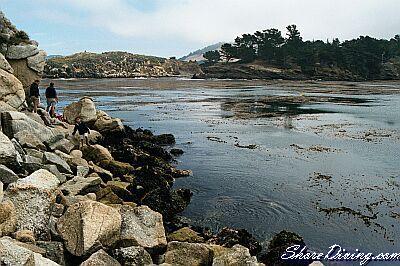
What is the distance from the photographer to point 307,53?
490 ft

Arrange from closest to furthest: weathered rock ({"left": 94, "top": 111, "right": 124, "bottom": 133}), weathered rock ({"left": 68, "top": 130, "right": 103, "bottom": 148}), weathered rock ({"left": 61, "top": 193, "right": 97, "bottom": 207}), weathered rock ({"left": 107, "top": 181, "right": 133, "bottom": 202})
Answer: weathered rock ({"left": 61, "top": 193, "right": 97, "bottom": 207})
weathered rock ({"left": 107, "top": 181, "right": 133, "bottom": 202})
weathered rock ({"left": 68, "top": 130, "right": 103, "bottom": 148})
weathered rock ({"left": 94, "top": 111, "right": 124, "bottom": 133})

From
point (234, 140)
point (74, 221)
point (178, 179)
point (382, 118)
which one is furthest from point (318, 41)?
point (74, 221)

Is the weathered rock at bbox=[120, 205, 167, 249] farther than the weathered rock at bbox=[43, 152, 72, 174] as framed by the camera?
No

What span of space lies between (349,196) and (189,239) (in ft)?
32.0

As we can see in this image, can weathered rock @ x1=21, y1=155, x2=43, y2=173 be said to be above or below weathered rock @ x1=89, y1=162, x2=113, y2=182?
above

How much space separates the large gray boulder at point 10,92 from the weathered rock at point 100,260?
13199 millimetres

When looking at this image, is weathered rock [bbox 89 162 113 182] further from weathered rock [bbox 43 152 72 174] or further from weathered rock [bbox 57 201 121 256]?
weathered rock [bbox 57 201 121 256]

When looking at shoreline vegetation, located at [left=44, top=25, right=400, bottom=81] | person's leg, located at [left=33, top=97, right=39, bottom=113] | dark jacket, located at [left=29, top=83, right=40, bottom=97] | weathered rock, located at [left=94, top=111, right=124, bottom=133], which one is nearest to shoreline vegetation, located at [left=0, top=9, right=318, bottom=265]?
person's leg, located at [left=33, top=97, right=39, bottom=113]

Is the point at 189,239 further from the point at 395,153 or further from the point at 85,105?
the point at 395,153

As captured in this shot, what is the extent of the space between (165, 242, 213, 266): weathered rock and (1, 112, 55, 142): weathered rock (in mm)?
10279

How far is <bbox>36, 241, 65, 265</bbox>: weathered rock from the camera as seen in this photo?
9.98 m

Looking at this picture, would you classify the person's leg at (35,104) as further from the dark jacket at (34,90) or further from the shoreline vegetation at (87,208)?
the shoreline vegetation at (87,208)

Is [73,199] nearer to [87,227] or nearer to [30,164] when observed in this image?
[30,164]

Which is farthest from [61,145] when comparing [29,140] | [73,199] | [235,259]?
[235,259]
